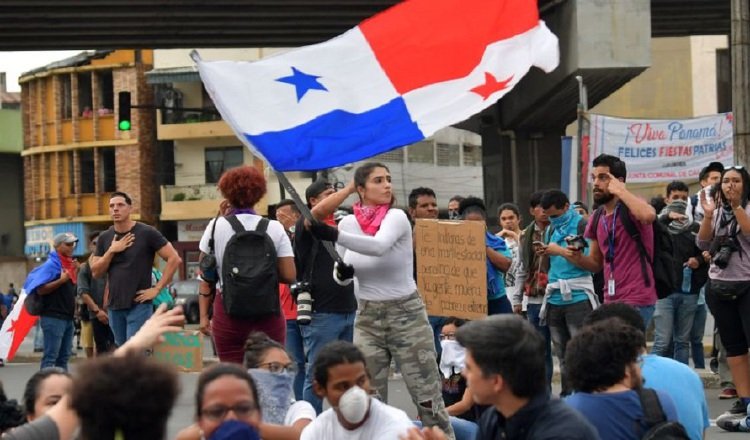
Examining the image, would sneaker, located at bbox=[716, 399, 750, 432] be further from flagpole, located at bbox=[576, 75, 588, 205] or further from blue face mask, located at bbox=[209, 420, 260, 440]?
flagpole, located at bbox=[576, 75, 588, 205]

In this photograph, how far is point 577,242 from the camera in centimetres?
1087

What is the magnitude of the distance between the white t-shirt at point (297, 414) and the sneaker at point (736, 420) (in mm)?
4437

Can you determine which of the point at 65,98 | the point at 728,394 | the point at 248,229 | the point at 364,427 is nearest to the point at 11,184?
the point at 65,98

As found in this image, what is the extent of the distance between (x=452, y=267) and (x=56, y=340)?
508 centimetres

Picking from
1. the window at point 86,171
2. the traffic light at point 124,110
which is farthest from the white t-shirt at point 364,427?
the window at point 86,171

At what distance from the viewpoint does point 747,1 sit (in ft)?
51.9

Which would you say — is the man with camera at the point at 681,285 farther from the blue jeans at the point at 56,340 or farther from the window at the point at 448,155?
the window at the point at 448,155

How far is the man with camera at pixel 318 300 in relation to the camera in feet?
34.8

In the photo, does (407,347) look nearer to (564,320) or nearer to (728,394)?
(564,320)

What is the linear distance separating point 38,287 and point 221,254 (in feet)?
19.8

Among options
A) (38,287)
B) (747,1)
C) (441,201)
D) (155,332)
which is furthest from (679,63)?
(155,332)

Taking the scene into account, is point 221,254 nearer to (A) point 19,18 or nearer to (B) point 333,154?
(B) point 333,154

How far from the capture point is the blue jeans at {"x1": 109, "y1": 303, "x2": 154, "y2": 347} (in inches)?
480

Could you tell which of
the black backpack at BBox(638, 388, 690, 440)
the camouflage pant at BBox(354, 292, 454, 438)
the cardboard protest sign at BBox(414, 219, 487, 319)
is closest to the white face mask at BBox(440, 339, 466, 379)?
the cardboard protest sign at BBox(414, 219, 487, 319)
